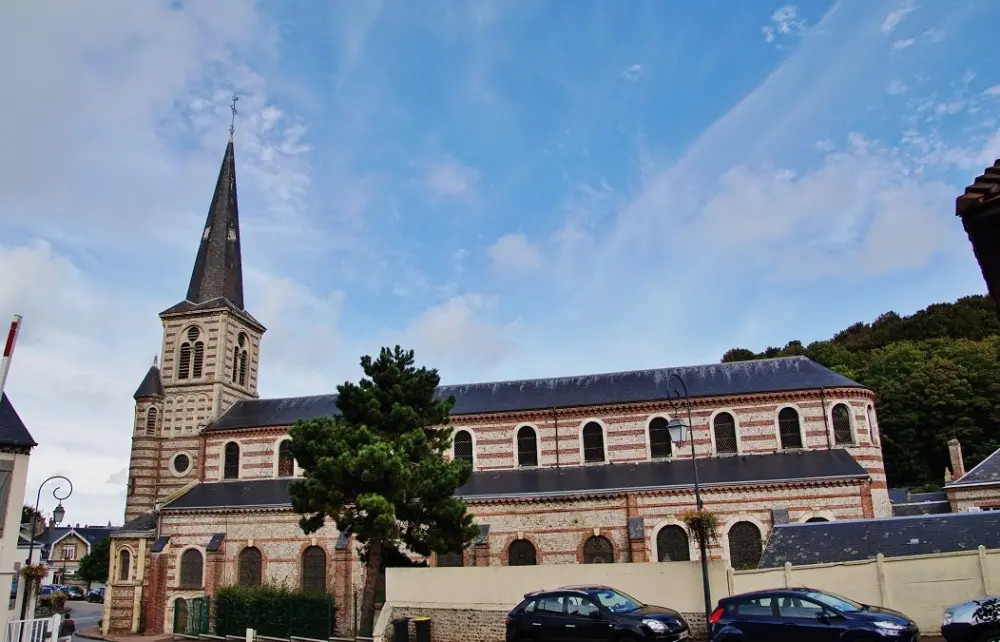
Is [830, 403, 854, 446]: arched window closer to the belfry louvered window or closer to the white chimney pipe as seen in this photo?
the white chimney pipe

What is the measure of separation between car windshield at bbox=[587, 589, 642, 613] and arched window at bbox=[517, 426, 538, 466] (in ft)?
53.7

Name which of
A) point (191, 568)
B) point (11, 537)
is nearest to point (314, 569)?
point (191, 568)

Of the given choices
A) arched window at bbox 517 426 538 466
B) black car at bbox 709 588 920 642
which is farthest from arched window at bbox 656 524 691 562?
black car at bbox 709 588 920 642

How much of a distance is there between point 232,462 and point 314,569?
25.8ft

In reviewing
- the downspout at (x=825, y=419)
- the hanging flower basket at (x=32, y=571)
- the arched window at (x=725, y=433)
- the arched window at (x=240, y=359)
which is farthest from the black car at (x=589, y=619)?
the arched window at (x=240, y=359)

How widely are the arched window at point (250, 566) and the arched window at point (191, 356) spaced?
10.7 metres

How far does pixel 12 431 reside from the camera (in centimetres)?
2048

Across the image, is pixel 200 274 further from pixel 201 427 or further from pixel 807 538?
pixel 807 538

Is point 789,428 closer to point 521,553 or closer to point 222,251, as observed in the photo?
point 521,553

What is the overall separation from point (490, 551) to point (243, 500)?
11.1 metres

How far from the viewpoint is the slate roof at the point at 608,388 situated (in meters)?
30.0

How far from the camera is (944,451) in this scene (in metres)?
53.2

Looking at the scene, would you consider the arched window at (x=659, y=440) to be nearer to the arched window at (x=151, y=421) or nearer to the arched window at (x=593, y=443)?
the arched window at (x=593, y=443)

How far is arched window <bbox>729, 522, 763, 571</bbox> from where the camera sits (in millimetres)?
25938
